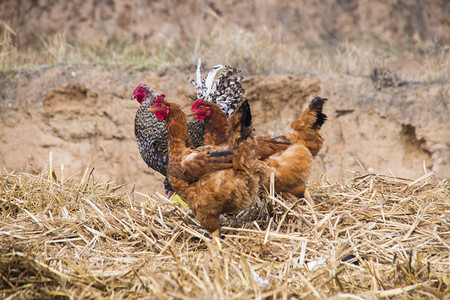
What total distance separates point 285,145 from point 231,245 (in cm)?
118

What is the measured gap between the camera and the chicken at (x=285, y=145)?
11.4 feet

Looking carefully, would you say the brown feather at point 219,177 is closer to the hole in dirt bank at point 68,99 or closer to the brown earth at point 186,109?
the brown earth at point 186,109

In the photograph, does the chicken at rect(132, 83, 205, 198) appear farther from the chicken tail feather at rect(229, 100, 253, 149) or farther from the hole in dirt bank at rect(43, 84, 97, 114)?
the hole in dirt bank at rect(43, 84, 97, 114)

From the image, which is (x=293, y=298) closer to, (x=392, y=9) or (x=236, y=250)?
(x=236, y=250)

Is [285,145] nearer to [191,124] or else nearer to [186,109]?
[191,124]

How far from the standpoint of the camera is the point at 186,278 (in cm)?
225

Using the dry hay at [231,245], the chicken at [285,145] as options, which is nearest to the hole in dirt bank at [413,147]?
the dry hay at [231,245]

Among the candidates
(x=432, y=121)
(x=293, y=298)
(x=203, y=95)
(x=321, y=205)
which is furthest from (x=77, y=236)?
(x=432, y=121)

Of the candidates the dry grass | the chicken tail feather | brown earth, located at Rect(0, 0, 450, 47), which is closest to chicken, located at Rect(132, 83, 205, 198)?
the chicken tail feather

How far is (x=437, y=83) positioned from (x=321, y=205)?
4.53m

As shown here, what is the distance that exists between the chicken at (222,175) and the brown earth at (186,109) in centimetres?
391

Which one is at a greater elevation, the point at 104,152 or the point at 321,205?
the point at 321,205

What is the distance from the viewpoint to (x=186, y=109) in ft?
23.1

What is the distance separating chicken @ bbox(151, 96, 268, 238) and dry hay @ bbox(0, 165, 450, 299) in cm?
18
